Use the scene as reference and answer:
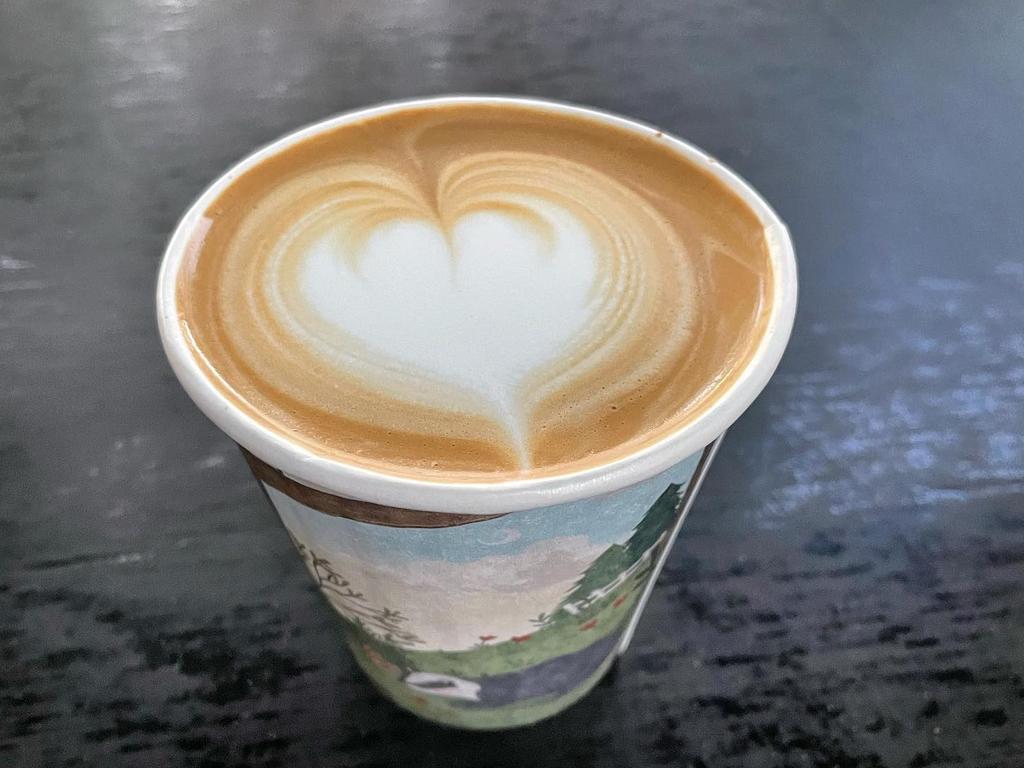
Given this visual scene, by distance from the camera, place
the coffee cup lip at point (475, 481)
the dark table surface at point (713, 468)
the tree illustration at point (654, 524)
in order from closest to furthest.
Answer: the coffee cup lip at point (475, 481) → the tree illustration at point (654, 524) → the dark table surface at point (713, 468)

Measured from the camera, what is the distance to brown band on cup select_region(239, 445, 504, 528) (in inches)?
22.1

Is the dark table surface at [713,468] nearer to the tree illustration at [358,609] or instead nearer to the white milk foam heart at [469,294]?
the tree illustration at [358,609]

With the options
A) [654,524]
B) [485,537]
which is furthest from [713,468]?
[485,537]

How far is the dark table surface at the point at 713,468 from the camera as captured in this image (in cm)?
94

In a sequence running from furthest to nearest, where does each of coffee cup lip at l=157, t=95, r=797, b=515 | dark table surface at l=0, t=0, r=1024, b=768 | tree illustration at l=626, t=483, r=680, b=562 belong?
1. dark table surface at l=0, t=0, r=1024, b=768
2. tree illustration at l=626, t=483, r=680, b=562
3. coffee cup lip at l=157, t=95, r=797, b=515

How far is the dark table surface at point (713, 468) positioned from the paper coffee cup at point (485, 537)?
18 centimetres

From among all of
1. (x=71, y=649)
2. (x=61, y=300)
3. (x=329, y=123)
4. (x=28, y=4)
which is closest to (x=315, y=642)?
(x=71, y=649)

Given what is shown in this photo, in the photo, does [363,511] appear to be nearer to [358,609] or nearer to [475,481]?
[475,481]

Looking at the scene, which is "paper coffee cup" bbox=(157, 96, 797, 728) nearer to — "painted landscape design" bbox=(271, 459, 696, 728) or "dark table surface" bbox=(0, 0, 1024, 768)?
"painted landscape design" bbox=(271, 459, 696, 728)

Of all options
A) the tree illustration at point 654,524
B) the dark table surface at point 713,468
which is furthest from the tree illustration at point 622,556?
the dark table surface at point 713,468

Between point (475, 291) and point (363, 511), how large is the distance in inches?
8.5

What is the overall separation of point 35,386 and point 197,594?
446mm

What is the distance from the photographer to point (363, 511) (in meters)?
0.58

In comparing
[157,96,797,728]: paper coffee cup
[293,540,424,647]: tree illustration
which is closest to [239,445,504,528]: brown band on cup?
[157,96,797,728]: paper coffee cup
